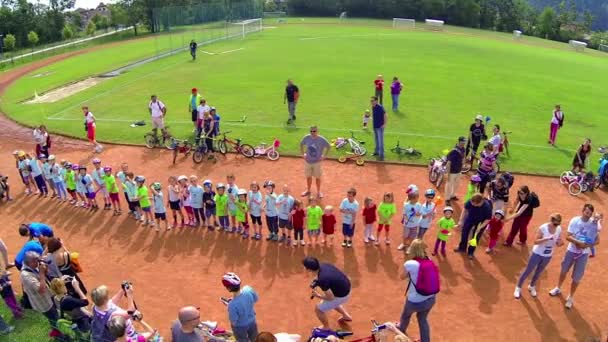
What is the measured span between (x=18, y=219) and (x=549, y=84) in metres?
33.6

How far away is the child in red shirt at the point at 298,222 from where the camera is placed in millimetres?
12266

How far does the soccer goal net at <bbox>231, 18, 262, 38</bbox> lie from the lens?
57.5m

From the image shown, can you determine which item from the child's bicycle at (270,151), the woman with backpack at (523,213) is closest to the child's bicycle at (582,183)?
the woman with backpack at (523,213)

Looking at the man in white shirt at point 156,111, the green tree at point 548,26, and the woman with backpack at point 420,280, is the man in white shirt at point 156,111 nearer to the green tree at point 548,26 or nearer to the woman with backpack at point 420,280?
the woman with backpack at point 420,280

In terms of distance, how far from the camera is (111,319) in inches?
276

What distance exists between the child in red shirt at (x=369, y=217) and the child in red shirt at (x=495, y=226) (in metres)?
3.10

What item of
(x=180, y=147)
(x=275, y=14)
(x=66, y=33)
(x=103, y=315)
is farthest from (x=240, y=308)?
(x=275, y=14)

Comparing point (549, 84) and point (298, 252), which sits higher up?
point (549, 84)

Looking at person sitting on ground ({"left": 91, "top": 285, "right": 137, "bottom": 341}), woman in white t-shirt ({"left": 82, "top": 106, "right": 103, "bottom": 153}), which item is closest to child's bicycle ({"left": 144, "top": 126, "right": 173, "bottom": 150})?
woman in white t-shirt ({"left": 82, "top": 106, "right": 103, "bottom": 153})

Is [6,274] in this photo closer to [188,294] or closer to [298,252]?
[188,294]

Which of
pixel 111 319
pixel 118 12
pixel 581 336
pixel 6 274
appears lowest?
pixel 581 336

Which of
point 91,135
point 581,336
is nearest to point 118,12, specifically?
point 91,135

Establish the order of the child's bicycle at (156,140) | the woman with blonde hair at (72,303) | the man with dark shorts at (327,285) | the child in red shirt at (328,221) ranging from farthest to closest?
the child's bicycle at (156,140) → the child in red shirt at (328,221) → the man with dark shorts at (327,285) → the woman with blonde hair at (72,303)

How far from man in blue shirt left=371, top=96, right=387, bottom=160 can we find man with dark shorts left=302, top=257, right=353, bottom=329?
32.5 ft
